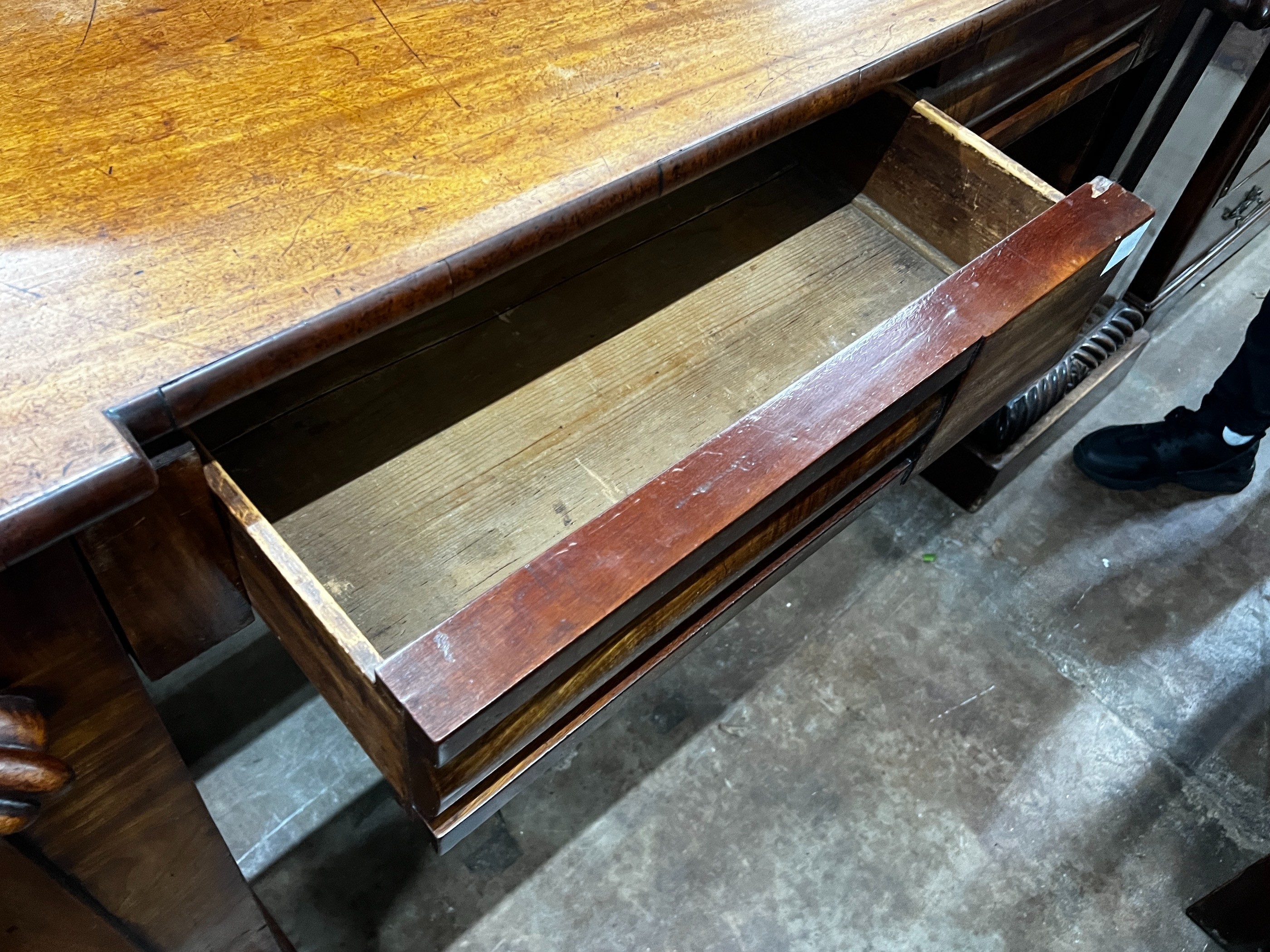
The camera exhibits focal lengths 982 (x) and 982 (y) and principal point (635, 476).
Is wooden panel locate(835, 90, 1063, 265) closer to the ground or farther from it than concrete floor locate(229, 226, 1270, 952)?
farther from it

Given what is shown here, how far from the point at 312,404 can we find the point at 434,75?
29 centimetres

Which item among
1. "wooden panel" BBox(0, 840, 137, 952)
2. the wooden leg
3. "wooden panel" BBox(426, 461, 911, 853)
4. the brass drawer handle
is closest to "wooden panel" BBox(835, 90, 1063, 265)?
"wooden panel" BBox(426, 461, 911, 853)

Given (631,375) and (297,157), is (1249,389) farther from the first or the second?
(297,157)

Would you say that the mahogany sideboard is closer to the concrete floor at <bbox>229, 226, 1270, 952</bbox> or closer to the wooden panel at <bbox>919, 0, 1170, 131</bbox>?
the wooden panel at <bbox>919, 0, 1170, 131</bbox>

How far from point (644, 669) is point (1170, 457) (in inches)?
49.3

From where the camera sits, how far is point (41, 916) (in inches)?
27.9

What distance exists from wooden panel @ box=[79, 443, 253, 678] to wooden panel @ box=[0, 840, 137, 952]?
0.48 ft

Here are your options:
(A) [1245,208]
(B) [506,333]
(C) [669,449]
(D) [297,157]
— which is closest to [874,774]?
(C) [669,449]

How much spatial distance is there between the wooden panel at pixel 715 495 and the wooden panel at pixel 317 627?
40 mm

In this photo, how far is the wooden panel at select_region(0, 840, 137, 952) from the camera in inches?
25.5

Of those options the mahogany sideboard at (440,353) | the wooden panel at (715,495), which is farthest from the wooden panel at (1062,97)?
the wooden panel at (715,495)

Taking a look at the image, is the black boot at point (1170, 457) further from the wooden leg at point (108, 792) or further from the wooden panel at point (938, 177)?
the wooden leg at point (108, 792)

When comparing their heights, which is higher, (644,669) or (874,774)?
(644,669)

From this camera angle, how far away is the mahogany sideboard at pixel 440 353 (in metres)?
0.56
